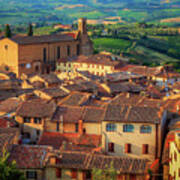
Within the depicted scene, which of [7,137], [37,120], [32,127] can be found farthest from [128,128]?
[32,127]

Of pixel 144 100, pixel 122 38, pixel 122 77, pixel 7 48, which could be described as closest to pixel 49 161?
pixel 144 100

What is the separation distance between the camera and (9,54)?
94562 millimetres

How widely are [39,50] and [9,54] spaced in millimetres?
6355

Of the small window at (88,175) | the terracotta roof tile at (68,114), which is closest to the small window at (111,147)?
the terracotta roof tile at (68,114)

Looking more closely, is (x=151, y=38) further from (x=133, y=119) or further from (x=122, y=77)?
(x=133, y=119)

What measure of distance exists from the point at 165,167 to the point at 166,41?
112m

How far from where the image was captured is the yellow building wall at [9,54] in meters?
93.7

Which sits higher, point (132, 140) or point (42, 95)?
point (132, 140)

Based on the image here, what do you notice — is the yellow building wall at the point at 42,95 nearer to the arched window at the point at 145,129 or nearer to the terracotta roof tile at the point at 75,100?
the terracotta roof tile at the point at 75,100

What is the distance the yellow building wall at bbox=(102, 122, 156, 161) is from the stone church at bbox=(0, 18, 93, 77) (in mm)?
57253

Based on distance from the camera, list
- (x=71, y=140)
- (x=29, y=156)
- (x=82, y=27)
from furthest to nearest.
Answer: (x=82, y=27) < (x=71, y=140) < (x=29, y=156)

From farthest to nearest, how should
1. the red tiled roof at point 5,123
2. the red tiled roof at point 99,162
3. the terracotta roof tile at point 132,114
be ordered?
the red tiled roof at point 5,123, the terracotta roof tile at point 132,114, the red tiled roof at point 99,162

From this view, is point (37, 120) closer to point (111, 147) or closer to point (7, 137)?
point (7, 137)

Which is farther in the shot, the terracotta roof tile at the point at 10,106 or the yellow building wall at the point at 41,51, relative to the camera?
the yellow building wall at the point at 41,51
